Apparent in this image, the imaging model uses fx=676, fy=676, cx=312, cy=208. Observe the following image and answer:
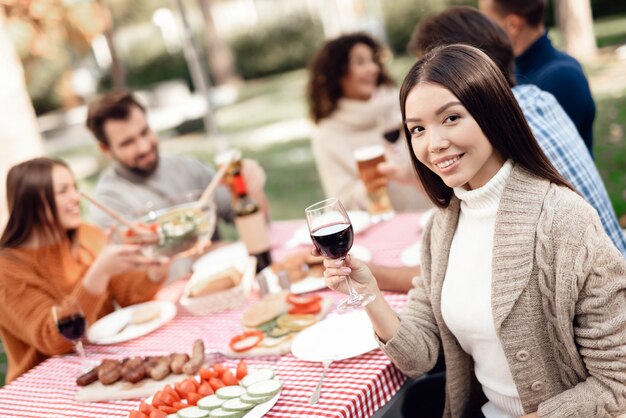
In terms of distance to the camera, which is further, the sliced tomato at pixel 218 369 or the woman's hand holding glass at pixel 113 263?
the woman's hand holding glass at pixel 113 263

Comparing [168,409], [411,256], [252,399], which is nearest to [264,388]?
[252,399]

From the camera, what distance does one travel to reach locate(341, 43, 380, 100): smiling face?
4.34 m

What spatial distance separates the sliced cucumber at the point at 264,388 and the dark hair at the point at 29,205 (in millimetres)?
1435

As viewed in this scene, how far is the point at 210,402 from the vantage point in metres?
1.89

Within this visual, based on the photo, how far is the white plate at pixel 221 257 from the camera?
3213 mm

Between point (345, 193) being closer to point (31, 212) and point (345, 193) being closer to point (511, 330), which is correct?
point (31, 212)

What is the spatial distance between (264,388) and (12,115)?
4.88m

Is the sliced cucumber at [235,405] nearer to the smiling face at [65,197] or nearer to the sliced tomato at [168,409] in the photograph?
the sliced tomato at [168,409]

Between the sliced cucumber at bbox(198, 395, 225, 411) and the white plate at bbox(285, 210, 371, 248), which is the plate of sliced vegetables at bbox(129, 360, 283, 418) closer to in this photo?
the sliced cucumber at bbox(198, 395, 225, 411)

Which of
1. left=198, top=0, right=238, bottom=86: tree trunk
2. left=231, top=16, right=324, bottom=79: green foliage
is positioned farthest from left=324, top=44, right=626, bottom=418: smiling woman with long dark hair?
left=231, top=16, right=324, bottom=79: green foliage

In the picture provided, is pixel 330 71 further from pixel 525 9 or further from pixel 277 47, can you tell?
pixel 277 47

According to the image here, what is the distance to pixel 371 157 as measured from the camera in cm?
330

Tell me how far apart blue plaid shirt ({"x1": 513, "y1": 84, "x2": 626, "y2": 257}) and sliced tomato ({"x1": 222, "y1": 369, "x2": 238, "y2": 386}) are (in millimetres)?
1333

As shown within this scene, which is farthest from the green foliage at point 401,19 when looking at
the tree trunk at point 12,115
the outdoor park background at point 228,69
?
the tree trunk at point 12,115
